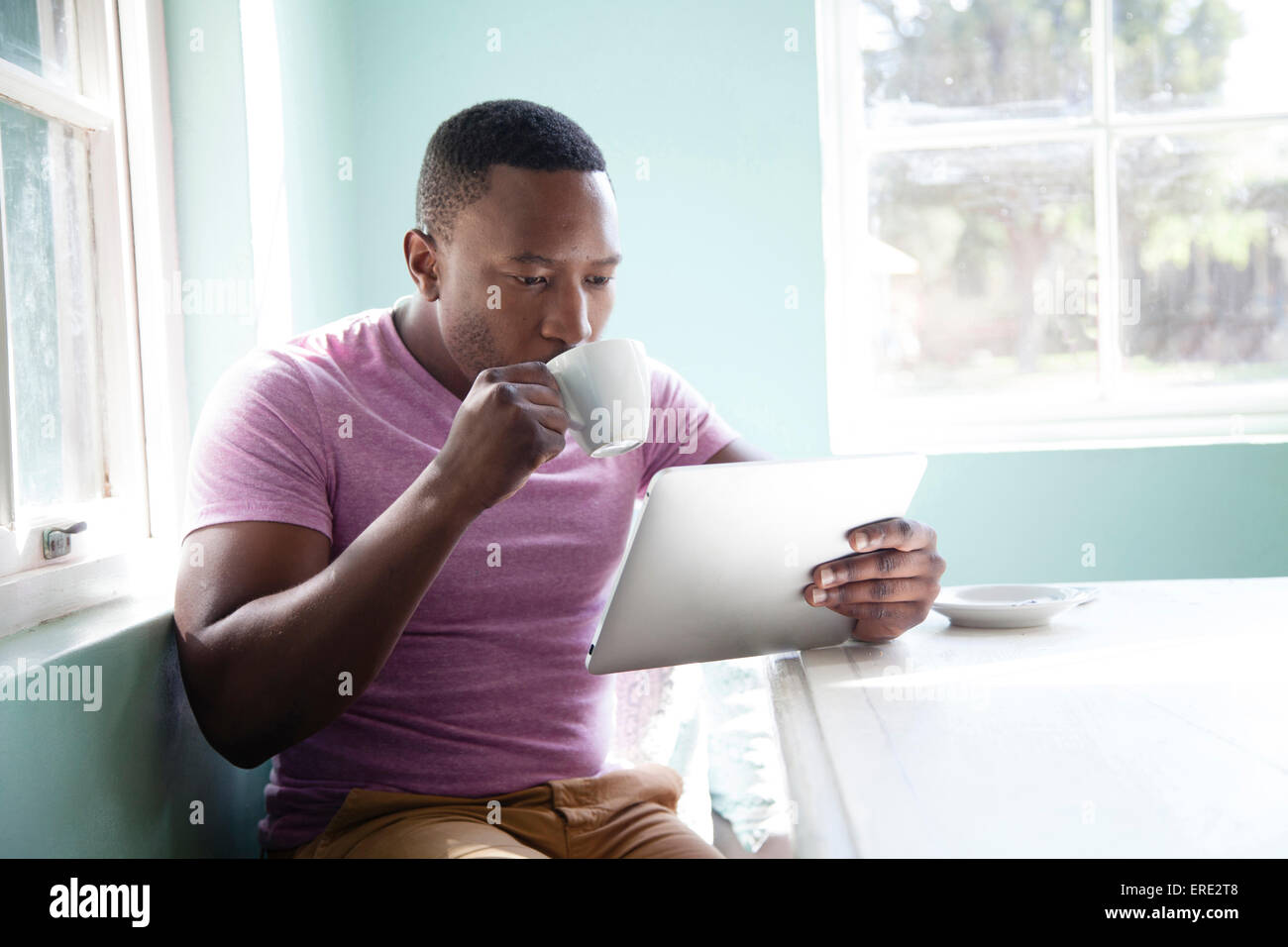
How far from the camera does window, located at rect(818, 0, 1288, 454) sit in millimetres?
2586

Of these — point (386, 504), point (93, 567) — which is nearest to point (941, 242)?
point (386, 504)

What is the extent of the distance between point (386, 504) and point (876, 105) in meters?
1.89

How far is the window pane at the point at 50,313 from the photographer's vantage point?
125 cm

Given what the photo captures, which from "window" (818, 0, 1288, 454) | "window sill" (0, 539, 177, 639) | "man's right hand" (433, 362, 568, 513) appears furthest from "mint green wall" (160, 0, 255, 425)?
"window" (818, 0, 1288, 454)

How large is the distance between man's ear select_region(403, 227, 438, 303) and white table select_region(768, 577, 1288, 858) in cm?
62

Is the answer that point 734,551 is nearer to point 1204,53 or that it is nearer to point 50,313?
point 50,313

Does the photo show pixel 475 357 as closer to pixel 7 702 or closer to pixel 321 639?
pixel 321 639

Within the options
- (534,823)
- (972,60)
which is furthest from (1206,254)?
(534,823)

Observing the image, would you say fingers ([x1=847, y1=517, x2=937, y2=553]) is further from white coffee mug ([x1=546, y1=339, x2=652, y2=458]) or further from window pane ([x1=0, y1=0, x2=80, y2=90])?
window pane ([x1=0, y1=0, x2=80, y2=90])

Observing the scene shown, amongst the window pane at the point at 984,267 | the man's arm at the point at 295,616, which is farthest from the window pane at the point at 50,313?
the window pane at the point at 984,267

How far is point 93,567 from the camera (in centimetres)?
123

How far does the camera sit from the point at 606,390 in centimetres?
104

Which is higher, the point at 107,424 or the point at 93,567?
the point at 107,424

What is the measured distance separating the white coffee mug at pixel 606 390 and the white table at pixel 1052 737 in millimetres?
305
